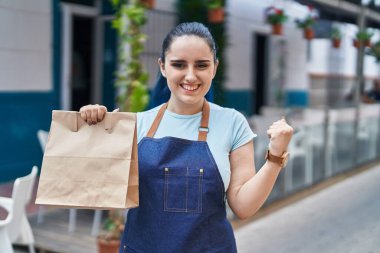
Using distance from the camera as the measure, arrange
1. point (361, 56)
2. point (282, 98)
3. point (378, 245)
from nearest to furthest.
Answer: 1. point (378, 245)
2. point (361, 56)
3. point (282, 98)

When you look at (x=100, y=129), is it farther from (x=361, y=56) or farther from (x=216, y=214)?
(x=361, y=56)

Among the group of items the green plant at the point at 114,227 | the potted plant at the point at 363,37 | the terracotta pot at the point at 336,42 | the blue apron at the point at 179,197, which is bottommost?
the green plant at the point at 114,227

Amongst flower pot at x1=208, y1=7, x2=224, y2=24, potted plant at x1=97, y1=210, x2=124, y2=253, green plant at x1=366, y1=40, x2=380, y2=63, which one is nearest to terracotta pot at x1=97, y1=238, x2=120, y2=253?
potted plant at x1=97, y1=210, x2=124, y2=253

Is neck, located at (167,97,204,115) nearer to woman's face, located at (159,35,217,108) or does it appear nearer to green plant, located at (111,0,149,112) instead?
woman's face, located at (159,35,217,108)

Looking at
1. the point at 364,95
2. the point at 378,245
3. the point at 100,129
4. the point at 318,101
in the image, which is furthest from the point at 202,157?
the point at 318,101

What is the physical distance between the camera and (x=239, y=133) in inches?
70.2

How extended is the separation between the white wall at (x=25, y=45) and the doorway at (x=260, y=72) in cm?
619

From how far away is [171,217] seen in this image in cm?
171

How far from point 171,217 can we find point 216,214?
0.15 metres

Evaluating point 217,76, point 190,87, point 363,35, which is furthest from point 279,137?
point 363,35

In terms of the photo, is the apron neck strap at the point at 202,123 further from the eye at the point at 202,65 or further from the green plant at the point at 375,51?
the green plant at the point at 375,51

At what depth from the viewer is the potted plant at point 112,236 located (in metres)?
3.86

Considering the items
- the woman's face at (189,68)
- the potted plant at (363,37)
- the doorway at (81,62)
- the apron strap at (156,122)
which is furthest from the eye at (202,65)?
the potted plant at (363,37)

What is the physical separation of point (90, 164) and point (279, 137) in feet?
1.98
